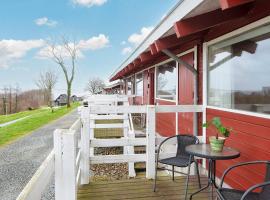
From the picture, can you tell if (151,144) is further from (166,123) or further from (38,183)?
(166,123)

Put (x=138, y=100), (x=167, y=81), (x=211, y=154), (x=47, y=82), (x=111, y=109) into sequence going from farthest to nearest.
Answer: (x=47, y=82)
(x=138, y=100)
(x=167, y=81)
(x=111, y=109)
(x=211, y=154)

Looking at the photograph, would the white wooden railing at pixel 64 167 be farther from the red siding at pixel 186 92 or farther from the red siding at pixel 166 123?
the red siding at pixel 166 123

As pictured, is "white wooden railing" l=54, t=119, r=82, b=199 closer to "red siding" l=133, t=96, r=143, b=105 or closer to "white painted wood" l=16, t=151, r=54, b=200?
"white painted wood" l=16, t=151, r=54, b=200

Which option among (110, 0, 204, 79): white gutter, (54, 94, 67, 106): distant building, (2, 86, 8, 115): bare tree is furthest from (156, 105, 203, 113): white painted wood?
(54, 94, 67, 106): distant building

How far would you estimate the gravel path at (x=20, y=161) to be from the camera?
5527mm

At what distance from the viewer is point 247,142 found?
115 inches

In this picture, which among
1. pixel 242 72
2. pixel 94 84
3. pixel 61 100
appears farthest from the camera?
pixel 94 84

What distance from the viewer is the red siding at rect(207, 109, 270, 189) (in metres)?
2.61

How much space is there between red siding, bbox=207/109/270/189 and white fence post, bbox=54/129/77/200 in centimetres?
182

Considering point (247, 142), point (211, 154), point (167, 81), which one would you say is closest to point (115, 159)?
point (211, 154)

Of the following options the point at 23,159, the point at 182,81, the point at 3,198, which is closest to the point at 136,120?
the point at 23,159

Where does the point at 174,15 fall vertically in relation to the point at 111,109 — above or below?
above

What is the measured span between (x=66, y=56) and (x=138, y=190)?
3025 cm

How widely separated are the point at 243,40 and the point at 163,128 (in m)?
4.33
